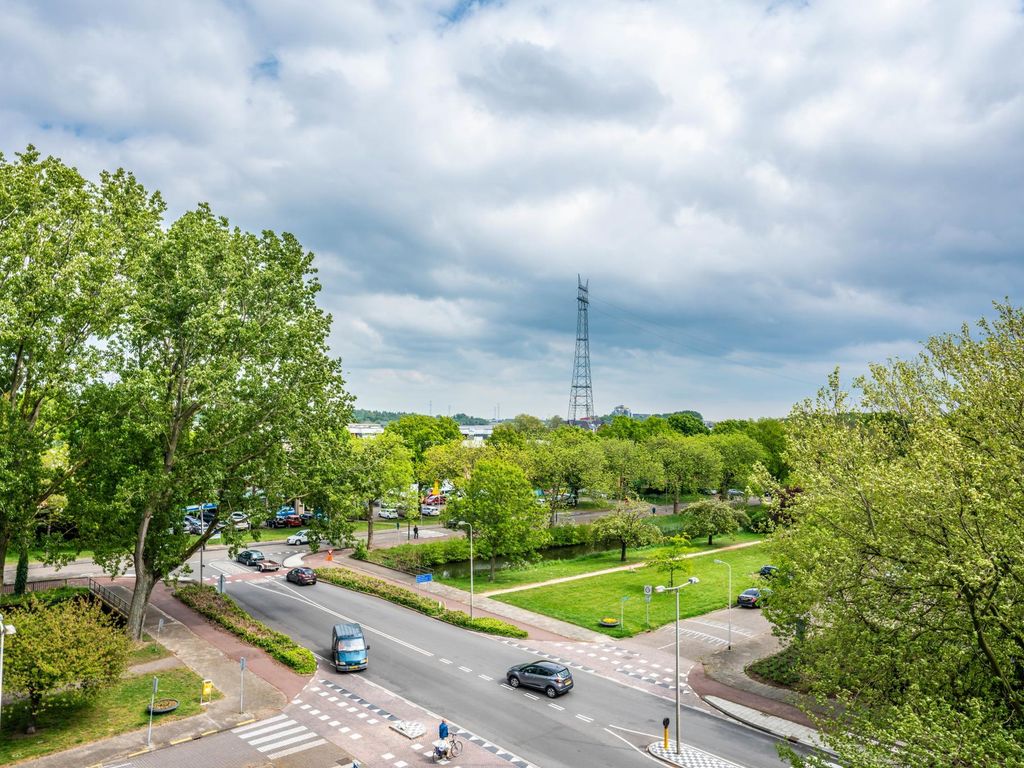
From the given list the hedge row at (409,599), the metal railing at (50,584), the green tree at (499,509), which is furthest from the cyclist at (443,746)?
the metal railing at (50,584)

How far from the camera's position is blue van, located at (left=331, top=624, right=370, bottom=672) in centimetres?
3131

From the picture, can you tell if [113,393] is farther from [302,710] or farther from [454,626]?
[454,626]

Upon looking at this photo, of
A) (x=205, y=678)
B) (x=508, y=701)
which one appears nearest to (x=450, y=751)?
(x=508, y=701)

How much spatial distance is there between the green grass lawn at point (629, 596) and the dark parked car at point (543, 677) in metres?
10.4

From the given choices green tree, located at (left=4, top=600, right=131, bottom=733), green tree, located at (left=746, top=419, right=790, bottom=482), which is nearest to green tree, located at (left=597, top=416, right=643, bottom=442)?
green tree, located at (left=746, top=419, right=790, bottom=482)

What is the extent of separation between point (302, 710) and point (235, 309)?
19.7 metres

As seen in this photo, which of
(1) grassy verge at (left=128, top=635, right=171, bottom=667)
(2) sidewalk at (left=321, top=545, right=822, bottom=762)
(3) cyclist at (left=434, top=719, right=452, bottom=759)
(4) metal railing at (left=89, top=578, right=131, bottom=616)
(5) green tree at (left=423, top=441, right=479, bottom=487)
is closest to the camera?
(3) cyclist at (left=434, top=719, right=452, bottom=759)

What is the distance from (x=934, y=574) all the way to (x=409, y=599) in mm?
33973

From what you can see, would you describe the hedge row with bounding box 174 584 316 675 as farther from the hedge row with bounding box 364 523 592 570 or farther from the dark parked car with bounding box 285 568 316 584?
the hedge row with bounding box 364 523 592 570

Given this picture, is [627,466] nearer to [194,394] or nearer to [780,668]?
[780,668]

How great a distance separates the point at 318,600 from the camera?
44.8 metres

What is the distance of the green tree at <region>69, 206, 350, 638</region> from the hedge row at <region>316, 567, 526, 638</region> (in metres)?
13.1

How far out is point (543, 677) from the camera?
29.2 metres

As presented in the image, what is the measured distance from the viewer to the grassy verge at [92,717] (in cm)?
2325
